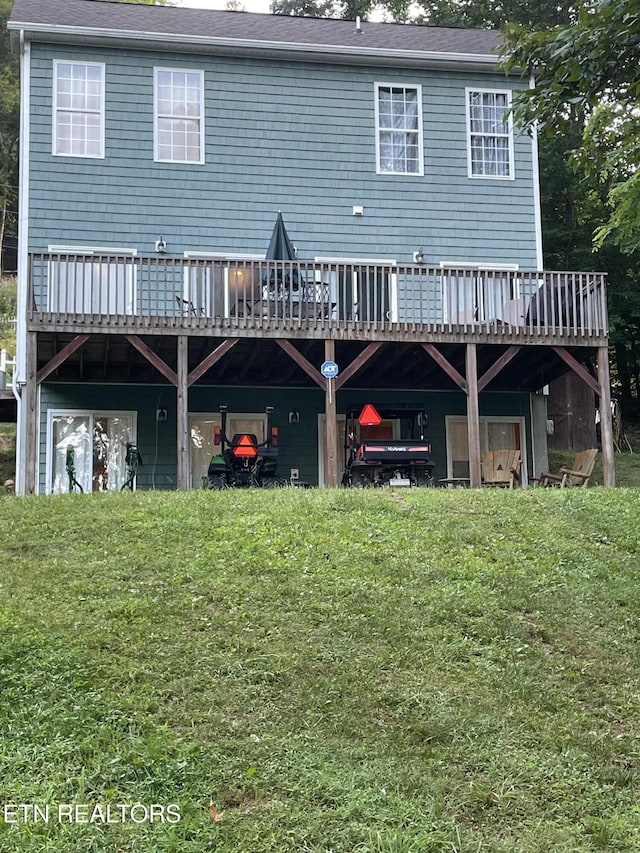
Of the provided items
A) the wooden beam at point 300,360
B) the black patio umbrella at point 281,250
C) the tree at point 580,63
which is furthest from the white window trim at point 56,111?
the tree at point 580,63

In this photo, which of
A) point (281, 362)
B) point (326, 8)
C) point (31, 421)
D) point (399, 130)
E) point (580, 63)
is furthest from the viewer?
point (326, 8)

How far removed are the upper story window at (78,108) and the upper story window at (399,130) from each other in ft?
15.6

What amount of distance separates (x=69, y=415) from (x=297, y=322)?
14.1ft

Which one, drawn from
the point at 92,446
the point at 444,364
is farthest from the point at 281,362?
the point at 92,446

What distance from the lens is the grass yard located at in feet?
16.4

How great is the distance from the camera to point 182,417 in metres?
13.1

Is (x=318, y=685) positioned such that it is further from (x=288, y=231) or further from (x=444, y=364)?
(x=288, y=231)

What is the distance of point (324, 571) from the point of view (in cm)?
813

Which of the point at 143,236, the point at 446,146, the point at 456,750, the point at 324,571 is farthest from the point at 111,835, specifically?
the point at 446,146

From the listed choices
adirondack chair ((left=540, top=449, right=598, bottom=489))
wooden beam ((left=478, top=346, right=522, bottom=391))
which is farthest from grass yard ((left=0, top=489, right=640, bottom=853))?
adirondack chair ((left=540, top=449, right=598, bottom=489))

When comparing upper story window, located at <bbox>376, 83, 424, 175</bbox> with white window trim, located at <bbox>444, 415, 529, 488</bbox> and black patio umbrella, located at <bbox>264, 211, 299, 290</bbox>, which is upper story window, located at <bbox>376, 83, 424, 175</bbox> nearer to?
black patio umbrella, located at <bbox>264, 211, 299, 290</bbox>

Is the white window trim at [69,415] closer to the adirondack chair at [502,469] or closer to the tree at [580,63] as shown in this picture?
the adirondack chair at [502,469]

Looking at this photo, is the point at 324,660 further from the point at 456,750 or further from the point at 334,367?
the point at 334,367

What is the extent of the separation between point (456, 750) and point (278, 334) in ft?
29.1
